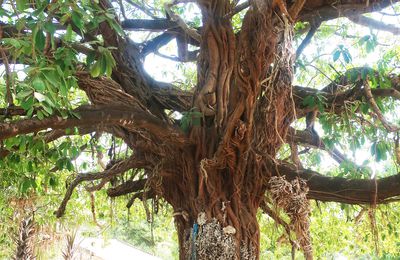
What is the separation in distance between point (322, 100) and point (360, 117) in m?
0.40

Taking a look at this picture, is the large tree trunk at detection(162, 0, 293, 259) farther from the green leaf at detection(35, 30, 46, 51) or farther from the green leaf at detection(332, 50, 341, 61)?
the green leaf at detection(35, 30, 46, 51)

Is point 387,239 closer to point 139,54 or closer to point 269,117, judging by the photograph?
point 269,117

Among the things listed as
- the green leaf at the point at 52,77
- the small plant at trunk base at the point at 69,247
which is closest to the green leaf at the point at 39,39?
the green leaf at the point at 52,77

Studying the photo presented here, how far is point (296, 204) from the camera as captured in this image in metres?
3.00

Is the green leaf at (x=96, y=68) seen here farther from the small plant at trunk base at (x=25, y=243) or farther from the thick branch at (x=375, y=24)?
the small plant at trunk base at (x=25, y=243)

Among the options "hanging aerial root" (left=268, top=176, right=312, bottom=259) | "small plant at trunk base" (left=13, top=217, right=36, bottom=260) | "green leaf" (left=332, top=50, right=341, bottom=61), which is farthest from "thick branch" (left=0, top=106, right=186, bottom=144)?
"small plant at trunk base" (left=13, top=217, right=36, bottom=260)

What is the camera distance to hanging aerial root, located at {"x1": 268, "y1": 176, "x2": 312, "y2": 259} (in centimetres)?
300

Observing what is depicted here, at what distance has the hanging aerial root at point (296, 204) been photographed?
3000 mm

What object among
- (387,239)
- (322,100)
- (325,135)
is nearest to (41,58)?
(322,100)

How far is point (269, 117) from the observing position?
9.94 ft

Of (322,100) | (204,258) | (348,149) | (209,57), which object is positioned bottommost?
(204,258)

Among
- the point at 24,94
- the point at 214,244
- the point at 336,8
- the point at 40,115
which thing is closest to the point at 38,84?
the point at 24,94

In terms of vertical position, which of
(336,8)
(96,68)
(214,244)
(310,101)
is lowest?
(214,244)

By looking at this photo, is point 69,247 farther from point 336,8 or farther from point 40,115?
point 336,8
